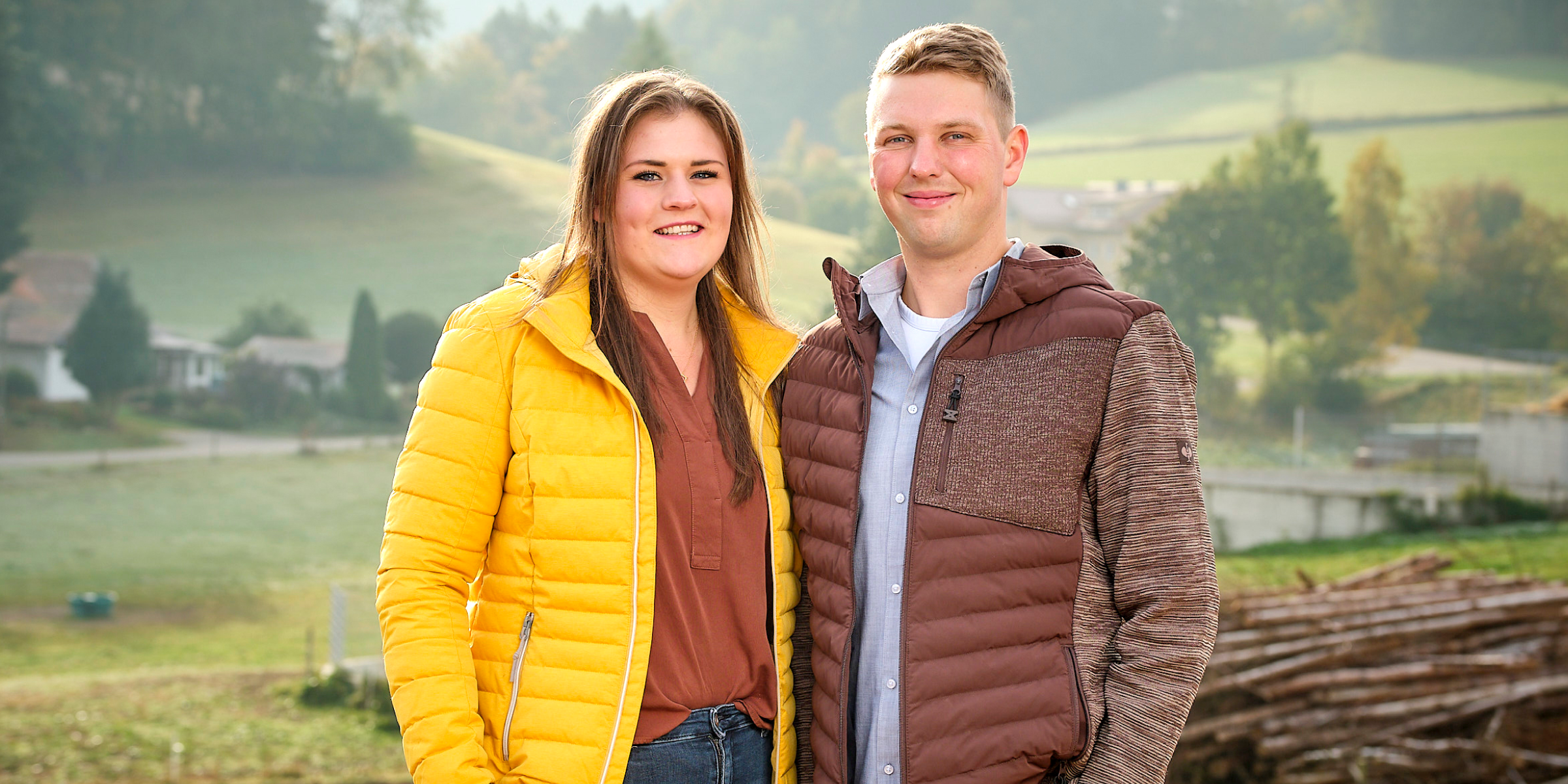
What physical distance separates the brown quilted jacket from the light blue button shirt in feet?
0.09

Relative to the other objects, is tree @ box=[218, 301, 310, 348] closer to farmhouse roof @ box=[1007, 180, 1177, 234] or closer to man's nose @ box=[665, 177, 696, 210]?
farmhouse roof @ box=[1007, 180, 1177, 234]

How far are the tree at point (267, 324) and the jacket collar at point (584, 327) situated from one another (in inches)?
696

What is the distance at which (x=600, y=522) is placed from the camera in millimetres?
1722

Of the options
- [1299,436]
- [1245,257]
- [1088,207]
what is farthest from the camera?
[1088,207]

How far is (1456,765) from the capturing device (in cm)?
623

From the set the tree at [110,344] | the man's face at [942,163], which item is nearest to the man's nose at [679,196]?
the man's face at [942,163]

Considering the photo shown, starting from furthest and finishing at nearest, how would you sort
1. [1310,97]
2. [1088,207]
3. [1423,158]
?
1. [1310,97]
2. [1423,158]
3. [1088,207]

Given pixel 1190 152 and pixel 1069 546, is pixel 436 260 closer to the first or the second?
pixel 1190 152

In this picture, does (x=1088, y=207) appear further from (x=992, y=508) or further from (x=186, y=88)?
(x=992, y=508)

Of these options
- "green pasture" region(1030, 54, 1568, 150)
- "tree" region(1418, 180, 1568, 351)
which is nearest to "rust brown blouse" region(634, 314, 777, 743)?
"tree" region(1418, 180, 1568, 351)

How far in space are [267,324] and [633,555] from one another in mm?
18334

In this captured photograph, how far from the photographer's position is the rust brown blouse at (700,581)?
175cm

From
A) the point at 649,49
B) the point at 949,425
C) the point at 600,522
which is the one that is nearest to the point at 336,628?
the point at 649,49

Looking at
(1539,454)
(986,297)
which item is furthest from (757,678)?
(1539,454)
